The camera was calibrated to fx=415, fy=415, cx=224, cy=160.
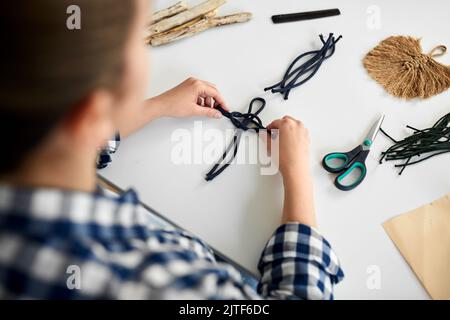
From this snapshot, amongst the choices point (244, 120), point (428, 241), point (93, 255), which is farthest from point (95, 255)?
point (428, 241)

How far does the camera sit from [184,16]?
82 cm

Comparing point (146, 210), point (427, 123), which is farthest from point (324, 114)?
point (146, 210)

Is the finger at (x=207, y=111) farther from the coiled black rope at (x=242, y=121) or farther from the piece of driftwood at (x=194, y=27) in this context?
the piece of driftwood at (x=194, y=27)

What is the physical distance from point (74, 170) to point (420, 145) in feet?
1.88

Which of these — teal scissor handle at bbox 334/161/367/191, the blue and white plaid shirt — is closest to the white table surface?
teal scissor handle at bbox 334/161/367/191

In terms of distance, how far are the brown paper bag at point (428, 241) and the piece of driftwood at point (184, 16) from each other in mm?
526

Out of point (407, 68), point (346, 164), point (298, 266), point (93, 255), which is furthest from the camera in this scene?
point (407, 68)

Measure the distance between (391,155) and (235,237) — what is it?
305mm

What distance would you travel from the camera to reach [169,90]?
2.49 ft

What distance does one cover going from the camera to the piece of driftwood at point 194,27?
81 centimetres

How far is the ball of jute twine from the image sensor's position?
0.77 metres

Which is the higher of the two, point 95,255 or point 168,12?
point 168,12

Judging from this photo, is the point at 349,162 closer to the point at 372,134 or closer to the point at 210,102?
the point at 372,134

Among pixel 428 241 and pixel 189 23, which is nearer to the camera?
pixel 428 241
